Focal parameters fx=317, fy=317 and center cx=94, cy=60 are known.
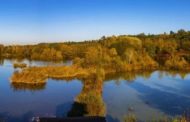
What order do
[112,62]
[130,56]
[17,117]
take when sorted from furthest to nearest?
[130,56] < [112,62] < [17,117]

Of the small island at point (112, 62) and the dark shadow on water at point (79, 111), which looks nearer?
the dark shadow on water at point (79, 111)

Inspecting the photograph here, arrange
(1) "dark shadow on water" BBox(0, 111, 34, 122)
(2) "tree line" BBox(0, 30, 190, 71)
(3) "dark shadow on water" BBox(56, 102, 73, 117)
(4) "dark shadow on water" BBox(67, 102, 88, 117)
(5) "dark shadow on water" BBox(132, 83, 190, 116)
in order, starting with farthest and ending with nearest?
(2) "tree line" BBox(0, 30, 190, 71)
(5) "dark shadow on water" BBox(132, 83, 190, 116)
(3) "dark shadow on water" BBox(56, 102, 73, 117)
(1) "dark shadow on water" BBox(0, 111, 34, 122)
(4) "dark shadow on water" BBox(67, 102, 88, 117)

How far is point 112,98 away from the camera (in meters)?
25.1

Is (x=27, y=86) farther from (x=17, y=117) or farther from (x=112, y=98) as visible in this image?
(x=17, y=117)

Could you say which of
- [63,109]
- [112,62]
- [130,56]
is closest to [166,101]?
[63,109]

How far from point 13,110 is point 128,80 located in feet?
57.9

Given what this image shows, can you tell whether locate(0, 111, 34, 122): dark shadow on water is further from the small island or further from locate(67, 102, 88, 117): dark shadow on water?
the small island

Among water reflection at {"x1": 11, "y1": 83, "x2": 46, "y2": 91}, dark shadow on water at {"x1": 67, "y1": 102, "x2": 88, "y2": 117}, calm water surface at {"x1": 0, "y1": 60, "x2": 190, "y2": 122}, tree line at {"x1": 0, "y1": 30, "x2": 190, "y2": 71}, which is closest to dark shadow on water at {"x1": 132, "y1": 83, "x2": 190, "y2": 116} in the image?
calm water surface at {"x1": 0, "y1": 60, "x2": 190, "y2": 122}

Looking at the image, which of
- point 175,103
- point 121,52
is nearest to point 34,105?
point 175,103

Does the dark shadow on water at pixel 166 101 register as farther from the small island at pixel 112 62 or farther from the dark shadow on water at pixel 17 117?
the dark shadow on water at pixel 17 117

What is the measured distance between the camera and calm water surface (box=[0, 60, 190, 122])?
792 inches

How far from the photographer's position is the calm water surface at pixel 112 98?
2012 cm

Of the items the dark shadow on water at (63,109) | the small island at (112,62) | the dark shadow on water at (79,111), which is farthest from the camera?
the small island at (112,62)

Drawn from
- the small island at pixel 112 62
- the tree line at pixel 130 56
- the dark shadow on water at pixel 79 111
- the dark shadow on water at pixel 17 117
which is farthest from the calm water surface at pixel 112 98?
the tree line at pixel 130 56
